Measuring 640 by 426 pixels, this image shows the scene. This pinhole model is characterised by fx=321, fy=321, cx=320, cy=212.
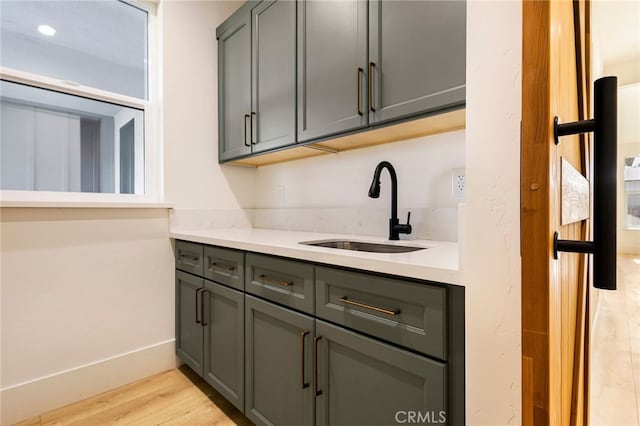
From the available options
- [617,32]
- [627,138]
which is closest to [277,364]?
[617,32]

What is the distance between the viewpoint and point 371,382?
3.15 feet

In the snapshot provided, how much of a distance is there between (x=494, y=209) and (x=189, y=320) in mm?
1821

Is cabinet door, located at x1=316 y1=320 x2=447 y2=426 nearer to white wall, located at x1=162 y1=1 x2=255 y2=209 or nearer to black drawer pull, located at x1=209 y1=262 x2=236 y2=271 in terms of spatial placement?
Result: black drawer pull, located at x1=209 y1=262 x2=236 y2=271

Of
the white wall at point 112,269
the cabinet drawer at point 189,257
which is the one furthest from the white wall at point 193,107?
the cabinet drawer at point 189,257

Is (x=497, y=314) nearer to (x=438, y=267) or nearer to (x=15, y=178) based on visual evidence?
(x=438, y=267)

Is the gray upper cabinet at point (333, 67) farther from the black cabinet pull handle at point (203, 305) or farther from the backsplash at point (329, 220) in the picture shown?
the black cabinet pull handle at point (203, 305)

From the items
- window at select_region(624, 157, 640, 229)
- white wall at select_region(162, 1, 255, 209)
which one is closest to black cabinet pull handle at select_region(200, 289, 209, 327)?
white wall at select_region(162, 1, 255, 209)

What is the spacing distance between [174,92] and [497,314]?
7.20 ft

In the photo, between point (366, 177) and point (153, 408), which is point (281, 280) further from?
point (153, 408)

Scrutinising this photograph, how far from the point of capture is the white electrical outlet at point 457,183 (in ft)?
4.65

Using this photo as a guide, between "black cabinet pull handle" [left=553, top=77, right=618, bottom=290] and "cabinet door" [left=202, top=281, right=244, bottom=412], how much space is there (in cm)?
127

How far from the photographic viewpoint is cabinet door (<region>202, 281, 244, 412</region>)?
4.82 feet

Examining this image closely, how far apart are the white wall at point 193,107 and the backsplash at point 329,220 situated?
0.09 metres

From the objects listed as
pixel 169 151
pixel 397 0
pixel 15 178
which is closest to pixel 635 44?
pixel 397 0
